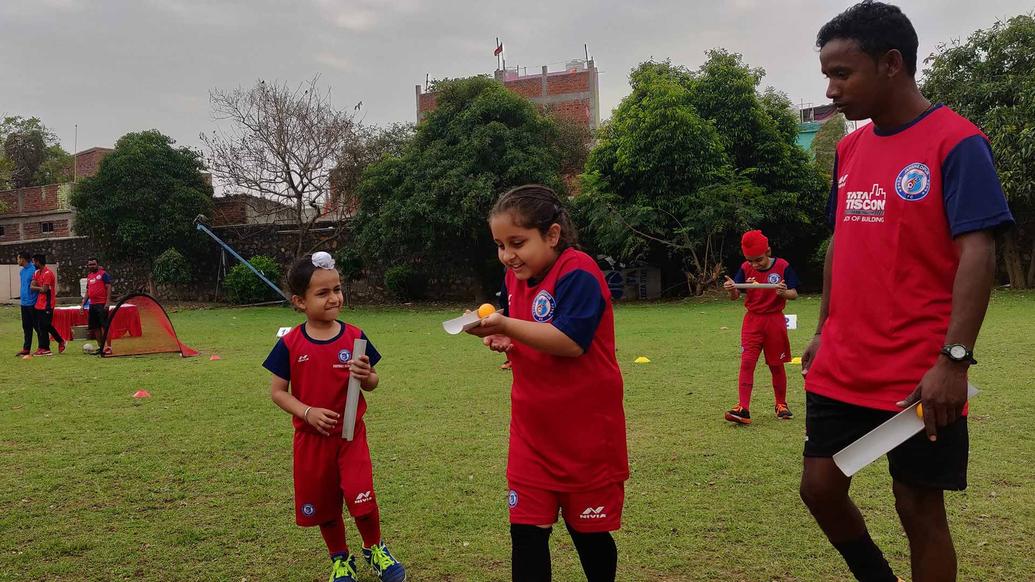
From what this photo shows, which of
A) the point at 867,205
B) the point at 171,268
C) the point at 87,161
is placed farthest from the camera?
the point at 87,161

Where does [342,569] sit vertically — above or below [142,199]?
below

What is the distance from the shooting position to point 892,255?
2637 mm

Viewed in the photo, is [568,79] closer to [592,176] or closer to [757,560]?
[592,176]

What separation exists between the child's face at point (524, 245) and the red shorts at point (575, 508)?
85 cm

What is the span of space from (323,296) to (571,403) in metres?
1.66

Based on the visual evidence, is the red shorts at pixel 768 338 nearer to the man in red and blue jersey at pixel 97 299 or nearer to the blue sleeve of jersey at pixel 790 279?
the blue sleeve of jersey at pixel 790 279

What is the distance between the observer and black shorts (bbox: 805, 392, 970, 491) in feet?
8.39

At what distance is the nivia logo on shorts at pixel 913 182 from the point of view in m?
2.57

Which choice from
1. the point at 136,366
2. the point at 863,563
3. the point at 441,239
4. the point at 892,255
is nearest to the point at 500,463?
the point at 863,563

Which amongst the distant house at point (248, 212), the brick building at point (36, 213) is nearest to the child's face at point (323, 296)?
the distant house at point (248, 212)

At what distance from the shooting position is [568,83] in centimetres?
5844

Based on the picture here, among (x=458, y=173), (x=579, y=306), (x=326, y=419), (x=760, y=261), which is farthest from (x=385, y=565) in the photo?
(x=458, y=173)

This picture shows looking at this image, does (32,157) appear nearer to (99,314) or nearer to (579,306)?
(99,314)

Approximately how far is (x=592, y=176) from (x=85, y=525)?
850 inches
